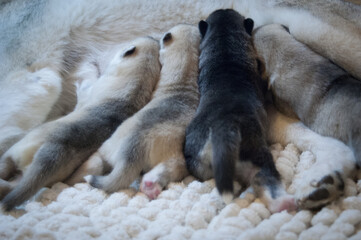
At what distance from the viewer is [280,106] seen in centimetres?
162

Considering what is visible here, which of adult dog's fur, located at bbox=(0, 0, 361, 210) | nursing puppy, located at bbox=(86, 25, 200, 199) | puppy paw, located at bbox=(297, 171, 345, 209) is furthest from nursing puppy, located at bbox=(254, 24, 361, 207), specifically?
nursing puppy, located at bbox=(86, 25, 200, 199)

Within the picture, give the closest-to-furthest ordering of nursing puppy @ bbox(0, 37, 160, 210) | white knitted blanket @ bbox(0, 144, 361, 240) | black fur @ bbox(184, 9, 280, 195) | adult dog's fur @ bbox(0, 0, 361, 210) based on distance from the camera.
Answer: white knitted blanket @ bbox(0, 144, 361, 240)
black fur @ bbox(184, 9, 280, 195)
nursing puppy @ bbox(0, 37, 160, 210)
adult dog's fur @ bbox(0, 0, 361, 210)

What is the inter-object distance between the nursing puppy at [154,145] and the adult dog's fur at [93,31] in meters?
0.41

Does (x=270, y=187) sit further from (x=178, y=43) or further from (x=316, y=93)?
(x=178, y=43)

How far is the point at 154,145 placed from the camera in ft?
4.46

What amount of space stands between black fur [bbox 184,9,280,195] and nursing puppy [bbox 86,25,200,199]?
0.17 ft

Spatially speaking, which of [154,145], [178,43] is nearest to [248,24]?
[178,43]

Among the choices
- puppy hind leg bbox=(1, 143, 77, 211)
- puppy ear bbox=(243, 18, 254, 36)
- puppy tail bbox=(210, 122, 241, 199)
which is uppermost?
puppy ear bbox=(243, 18, 254, 36)

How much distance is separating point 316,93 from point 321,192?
410 mm

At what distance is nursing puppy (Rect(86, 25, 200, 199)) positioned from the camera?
133 centimetres

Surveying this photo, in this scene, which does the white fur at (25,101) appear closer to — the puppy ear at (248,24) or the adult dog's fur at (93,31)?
the adult dog's fur at (93,31)

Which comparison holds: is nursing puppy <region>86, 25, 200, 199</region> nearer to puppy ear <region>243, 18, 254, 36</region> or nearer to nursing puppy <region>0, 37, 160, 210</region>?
nursing puppy <region>0, 37, 160, 210</region>

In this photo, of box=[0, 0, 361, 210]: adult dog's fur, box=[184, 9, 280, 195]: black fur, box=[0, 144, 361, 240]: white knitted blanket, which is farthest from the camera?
box=[0, 0, 361, 210]: adult dog's fur

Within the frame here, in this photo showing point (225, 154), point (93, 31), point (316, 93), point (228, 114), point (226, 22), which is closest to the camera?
point (225, 154)
